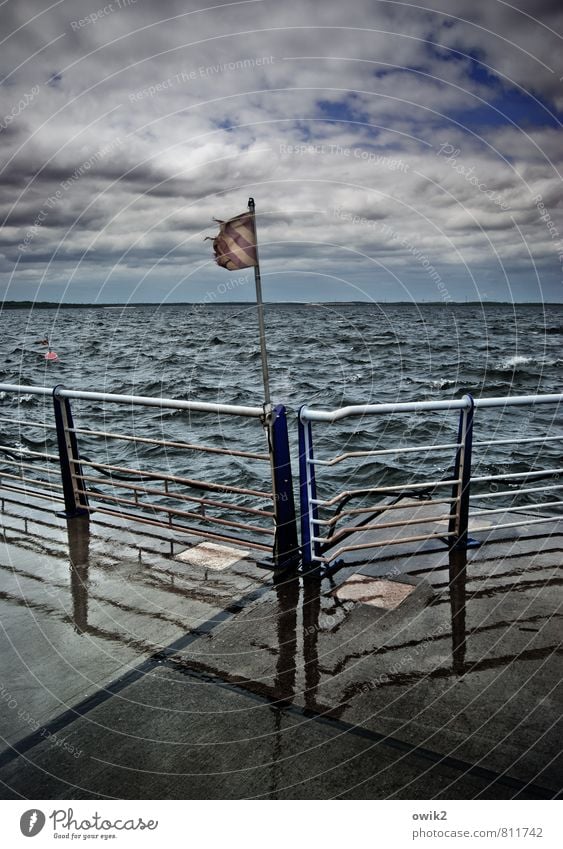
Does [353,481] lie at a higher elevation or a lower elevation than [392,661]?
lower

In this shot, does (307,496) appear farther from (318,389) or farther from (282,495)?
(318,389)

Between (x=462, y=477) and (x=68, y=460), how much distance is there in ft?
11.5

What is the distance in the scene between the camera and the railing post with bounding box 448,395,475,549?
15.4 feet

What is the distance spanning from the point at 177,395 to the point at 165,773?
22776 mm

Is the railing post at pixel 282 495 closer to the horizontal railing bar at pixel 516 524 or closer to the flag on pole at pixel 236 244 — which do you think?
the flag on pole at pixel 236 244

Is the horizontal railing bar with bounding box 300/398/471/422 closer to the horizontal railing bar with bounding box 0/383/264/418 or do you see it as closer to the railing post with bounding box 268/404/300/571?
the railing post with bounding box 268/404/300/571

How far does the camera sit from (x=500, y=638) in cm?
369

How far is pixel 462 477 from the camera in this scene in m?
4.86

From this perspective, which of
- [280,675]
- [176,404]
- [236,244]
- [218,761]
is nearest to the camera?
[218,761]

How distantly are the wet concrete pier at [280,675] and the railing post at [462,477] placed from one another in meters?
0.23

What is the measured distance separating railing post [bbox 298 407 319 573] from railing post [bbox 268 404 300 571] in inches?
4.6

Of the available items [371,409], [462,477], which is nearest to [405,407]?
[371,409]
